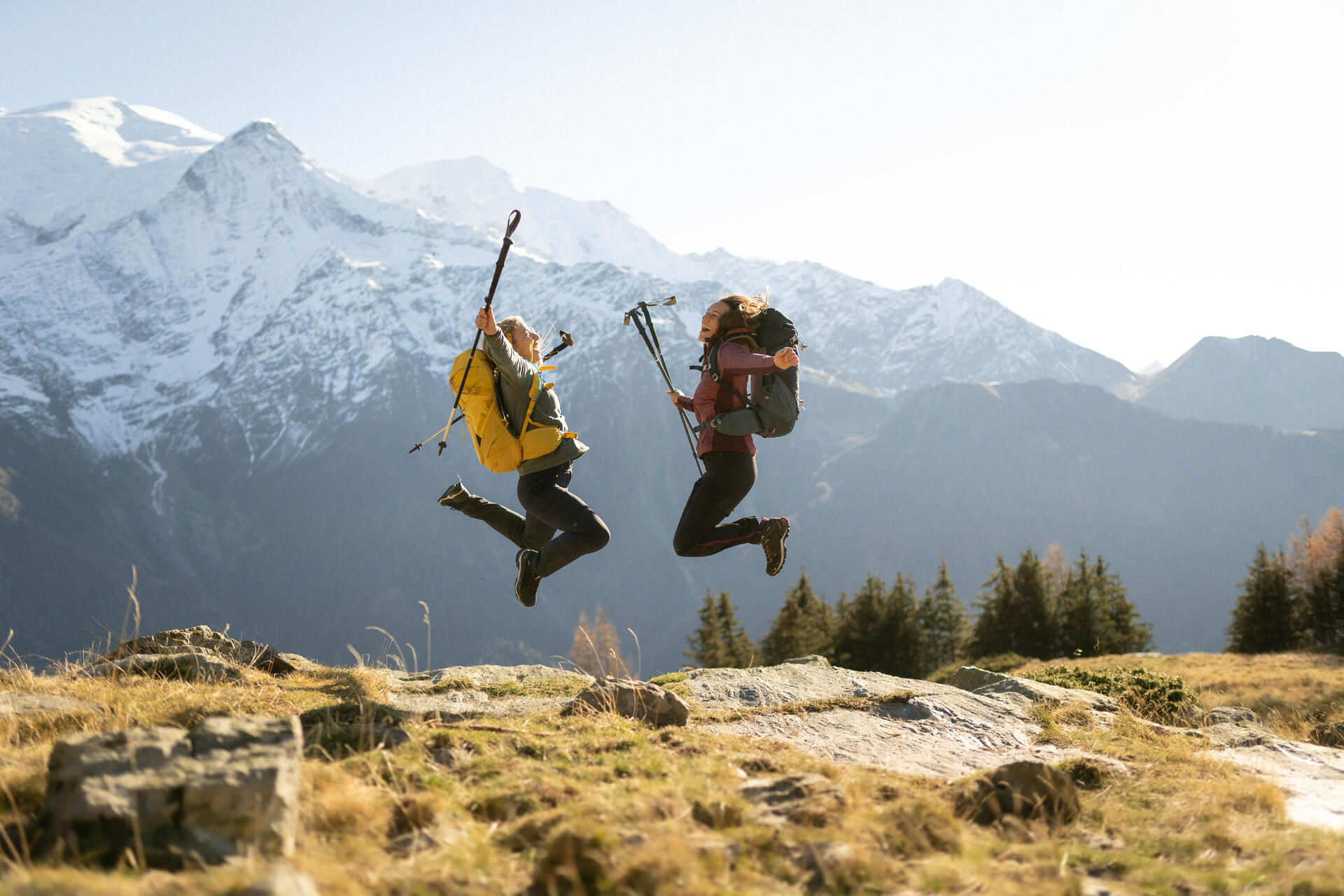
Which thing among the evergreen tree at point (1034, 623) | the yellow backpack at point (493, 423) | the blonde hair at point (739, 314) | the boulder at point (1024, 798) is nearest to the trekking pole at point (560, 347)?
the yellow backpack at point (493, 423)

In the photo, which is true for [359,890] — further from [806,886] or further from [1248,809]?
[1248,809]

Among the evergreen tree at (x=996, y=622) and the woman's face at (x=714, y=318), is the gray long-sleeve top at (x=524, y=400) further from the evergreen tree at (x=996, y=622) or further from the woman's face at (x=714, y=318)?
the evergreen tree at (x=996, y=622)

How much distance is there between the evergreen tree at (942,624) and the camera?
5544 cm

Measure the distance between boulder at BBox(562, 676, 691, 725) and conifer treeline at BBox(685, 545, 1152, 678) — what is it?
38760mm

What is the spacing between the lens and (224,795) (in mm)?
3641

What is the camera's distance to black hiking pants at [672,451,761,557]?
8.45m

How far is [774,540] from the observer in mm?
8695

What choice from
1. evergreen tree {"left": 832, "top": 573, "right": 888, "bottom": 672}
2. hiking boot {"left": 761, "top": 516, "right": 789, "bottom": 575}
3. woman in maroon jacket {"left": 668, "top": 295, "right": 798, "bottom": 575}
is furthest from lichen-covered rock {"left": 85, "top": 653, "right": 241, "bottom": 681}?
evergreen tree {"left": 832, "top": 573, "right": 888, "bottom": 672}

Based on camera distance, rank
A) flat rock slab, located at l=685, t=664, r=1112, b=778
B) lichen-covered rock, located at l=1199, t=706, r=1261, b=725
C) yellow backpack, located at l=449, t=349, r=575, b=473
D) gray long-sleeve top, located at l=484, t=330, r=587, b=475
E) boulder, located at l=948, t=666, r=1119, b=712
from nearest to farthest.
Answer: flat rock slab, located at l=685, t=664, r=1112, b=778, gray long-sleeve top, located at l=484, t=330, r=587, b=475, yellow backpack, located at l=449, t=349, r=575, b=473, boulder, located at l=948, t=666, r=1119, b=712, lichen-covered rock, located at l=1199, t=706, r=1261, b=725

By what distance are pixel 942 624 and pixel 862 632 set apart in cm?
1164

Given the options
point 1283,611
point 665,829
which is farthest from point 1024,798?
point 1283,611

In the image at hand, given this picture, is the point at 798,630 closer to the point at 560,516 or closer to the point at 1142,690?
the point at 1142,690

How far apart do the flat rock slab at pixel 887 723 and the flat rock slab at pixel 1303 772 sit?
147cm

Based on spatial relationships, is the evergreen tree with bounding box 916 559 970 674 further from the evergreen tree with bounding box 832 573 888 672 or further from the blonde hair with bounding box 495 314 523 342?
the blonde hair with bounding box 495 314 523 342
